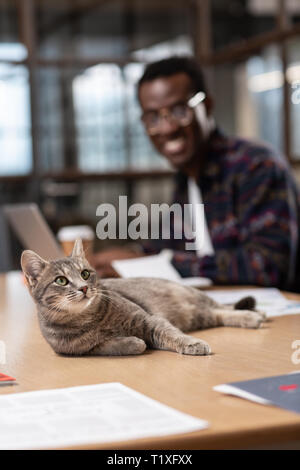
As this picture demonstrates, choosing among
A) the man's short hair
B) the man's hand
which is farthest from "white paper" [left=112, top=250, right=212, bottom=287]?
the man's short hair

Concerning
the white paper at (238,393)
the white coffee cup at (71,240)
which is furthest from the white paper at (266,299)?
the white paper at (238,393)

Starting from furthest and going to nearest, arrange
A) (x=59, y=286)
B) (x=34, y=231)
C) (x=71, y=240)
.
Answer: (x=34, y=231), (x=71, y=240), (x=59, y=286)

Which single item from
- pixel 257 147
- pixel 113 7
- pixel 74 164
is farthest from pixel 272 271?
pixel 113 7

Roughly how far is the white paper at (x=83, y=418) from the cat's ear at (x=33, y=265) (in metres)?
0.25

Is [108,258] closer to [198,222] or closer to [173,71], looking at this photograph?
[198,222]

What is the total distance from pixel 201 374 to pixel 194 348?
134 mm

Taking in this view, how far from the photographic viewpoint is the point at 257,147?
244cm

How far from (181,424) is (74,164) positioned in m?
4.46

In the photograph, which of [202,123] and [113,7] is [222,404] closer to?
[202,123]

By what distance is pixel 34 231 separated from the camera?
1.94 metres

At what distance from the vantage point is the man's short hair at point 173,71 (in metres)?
2.39

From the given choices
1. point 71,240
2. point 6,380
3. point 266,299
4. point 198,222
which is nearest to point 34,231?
point 71,240

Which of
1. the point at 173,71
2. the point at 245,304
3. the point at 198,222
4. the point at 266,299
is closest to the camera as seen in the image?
the point at 245,304

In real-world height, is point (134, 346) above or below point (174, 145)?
below
